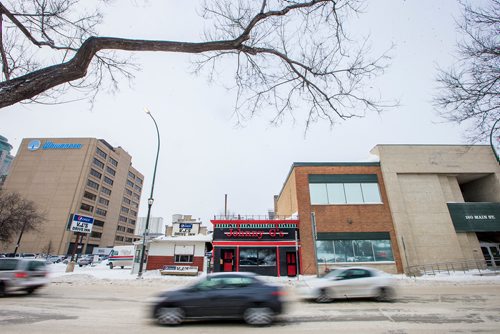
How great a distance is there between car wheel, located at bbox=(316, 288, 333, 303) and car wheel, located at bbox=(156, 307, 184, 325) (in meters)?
5.61

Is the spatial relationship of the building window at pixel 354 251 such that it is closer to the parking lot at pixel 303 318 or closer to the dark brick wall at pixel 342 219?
the dark brick wall at pixel 342 219

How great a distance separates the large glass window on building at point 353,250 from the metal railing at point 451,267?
78.3 inches

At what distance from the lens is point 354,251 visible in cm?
2339

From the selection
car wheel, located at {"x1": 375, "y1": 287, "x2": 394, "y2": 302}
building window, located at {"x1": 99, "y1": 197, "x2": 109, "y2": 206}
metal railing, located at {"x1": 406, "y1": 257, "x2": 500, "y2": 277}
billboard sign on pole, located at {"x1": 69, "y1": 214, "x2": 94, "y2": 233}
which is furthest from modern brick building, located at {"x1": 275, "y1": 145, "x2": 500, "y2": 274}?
building window, located at {"x1": 99, "y1": 197, "x2": 109, "y2": 206}

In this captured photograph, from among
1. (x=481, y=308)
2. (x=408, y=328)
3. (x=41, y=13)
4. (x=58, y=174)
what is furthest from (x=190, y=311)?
(x=58, y=174)

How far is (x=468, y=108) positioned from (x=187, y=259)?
1015 inches

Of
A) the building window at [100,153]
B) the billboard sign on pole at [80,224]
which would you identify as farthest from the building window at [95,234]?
the billboard sign on pole at [80,224]

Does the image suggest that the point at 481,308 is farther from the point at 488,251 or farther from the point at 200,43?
the point at 488,251

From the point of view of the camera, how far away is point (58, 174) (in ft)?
246

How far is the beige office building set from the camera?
220ft

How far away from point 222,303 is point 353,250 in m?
20.5

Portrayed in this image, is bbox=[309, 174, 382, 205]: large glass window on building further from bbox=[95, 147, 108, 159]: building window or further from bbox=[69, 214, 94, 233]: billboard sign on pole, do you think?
bbox=[95, 147, 108, 159]: building window

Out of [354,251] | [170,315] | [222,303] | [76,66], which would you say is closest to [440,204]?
[354,251]

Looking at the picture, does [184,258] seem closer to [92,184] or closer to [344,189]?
[344,189]
